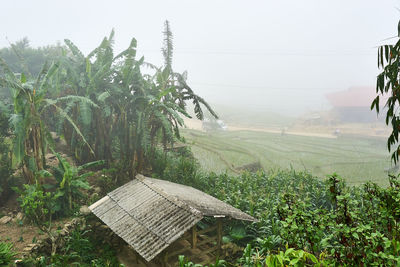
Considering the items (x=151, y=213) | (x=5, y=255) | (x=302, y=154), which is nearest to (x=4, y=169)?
(x=5, y=255)

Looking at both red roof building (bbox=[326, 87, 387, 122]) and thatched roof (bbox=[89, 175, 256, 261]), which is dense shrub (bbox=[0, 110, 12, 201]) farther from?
red roof building (bbox=[326, 87, 387, 122])

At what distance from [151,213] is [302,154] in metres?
12.0

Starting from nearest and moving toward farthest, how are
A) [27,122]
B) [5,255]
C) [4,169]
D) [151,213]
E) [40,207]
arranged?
[5,255], [151,213], [40,207], [27,122], [4,169]

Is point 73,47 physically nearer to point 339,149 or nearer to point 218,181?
point 218,181

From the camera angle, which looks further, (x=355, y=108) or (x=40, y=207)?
(x=355, y=108)

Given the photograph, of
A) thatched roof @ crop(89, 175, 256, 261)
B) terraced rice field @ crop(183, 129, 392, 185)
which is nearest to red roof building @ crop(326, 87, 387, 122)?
terraced rice field @ crop(183, 129, 392, 185)

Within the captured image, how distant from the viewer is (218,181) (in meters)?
10.1

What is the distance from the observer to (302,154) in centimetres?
1630

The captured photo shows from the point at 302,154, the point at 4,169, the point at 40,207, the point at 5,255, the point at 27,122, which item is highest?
the point at 27,122

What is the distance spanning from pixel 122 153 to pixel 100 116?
53.2 inches

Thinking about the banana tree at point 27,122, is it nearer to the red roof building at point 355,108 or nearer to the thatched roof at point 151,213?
the thatched roof at point 151,213

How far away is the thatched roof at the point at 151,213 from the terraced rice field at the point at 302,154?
5.33 meters

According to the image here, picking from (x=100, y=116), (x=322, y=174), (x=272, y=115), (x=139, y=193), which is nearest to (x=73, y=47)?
(x=100, y=116)

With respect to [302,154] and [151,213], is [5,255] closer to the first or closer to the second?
[151,213]
